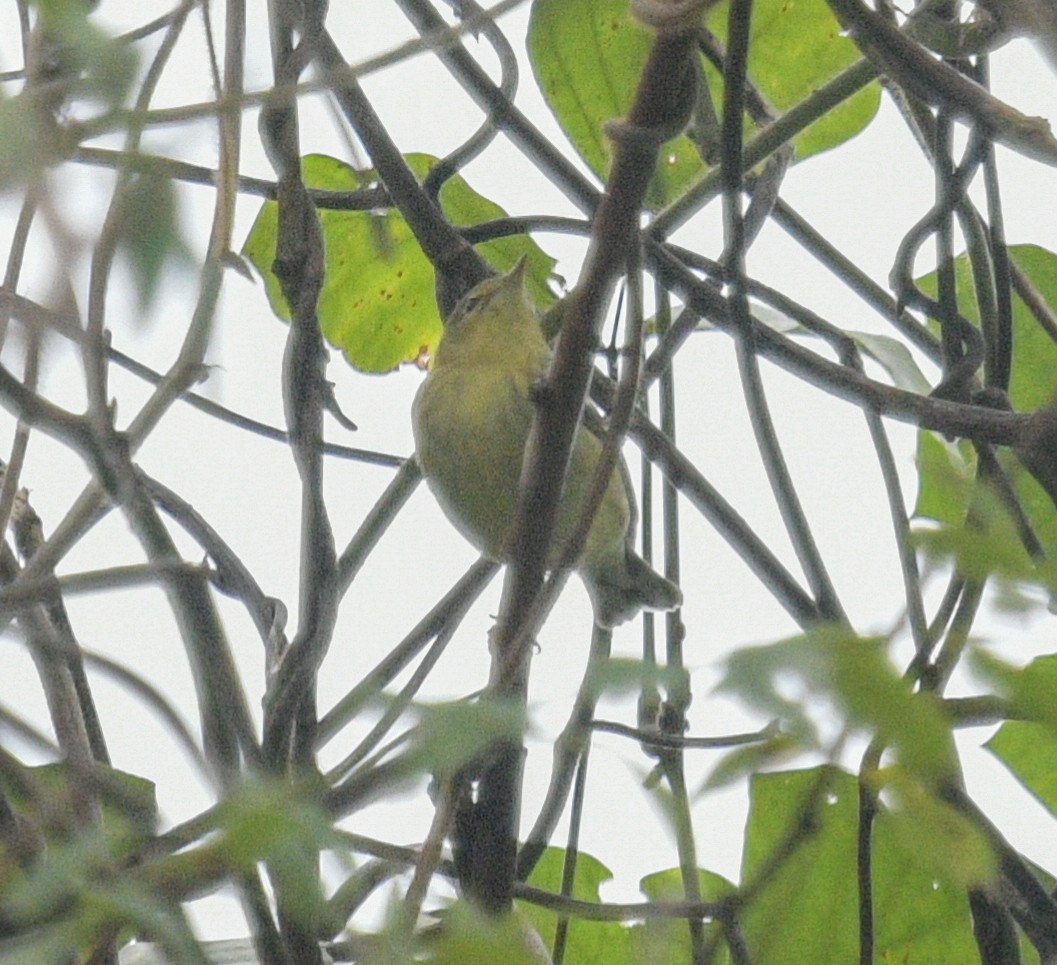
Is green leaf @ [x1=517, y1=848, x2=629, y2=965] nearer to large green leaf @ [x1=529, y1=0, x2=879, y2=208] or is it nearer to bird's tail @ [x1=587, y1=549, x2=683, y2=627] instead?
bird's tail @ [x1=587, y1=549, x2=683, y2=627]

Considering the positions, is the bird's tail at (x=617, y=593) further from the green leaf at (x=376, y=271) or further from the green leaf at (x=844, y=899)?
the green leaf at (x=844, y=899)

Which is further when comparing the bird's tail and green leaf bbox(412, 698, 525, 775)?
the bird's tail

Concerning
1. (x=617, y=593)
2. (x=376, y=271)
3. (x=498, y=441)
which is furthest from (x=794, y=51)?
(x=617, y=593)

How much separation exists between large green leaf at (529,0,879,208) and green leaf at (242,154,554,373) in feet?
1.01

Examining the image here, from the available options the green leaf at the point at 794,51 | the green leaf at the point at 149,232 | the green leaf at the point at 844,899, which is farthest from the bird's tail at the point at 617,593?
the green leaf at the point at 149,232

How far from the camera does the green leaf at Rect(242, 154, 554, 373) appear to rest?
265 centimetres

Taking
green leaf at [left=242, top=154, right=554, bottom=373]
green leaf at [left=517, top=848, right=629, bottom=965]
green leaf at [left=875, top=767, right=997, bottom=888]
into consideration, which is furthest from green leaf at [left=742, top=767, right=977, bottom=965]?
green leaf at [left=242, top=154, right=554, bottom=373]

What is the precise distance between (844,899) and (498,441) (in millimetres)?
1530

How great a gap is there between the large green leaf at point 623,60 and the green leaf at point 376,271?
307 mm

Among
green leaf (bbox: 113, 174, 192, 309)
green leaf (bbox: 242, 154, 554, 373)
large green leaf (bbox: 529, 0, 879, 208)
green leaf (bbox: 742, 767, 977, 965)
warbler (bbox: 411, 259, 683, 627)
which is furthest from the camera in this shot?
warbler (bbox: 411, 259, 683, 627)

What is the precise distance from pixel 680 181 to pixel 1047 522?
0.91 m

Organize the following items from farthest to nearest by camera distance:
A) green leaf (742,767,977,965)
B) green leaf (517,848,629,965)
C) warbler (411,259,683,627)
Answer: warbler (411,259,683,627) < green leaf (517,848,629,965) < green leaf (742,767,977,965)

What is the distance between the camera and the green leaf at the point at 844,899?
168 centimetres

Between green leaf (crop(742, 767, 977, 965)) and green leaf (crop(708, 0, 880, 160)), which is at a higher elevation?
green leaf (crop(708, 0, 880, 160))
